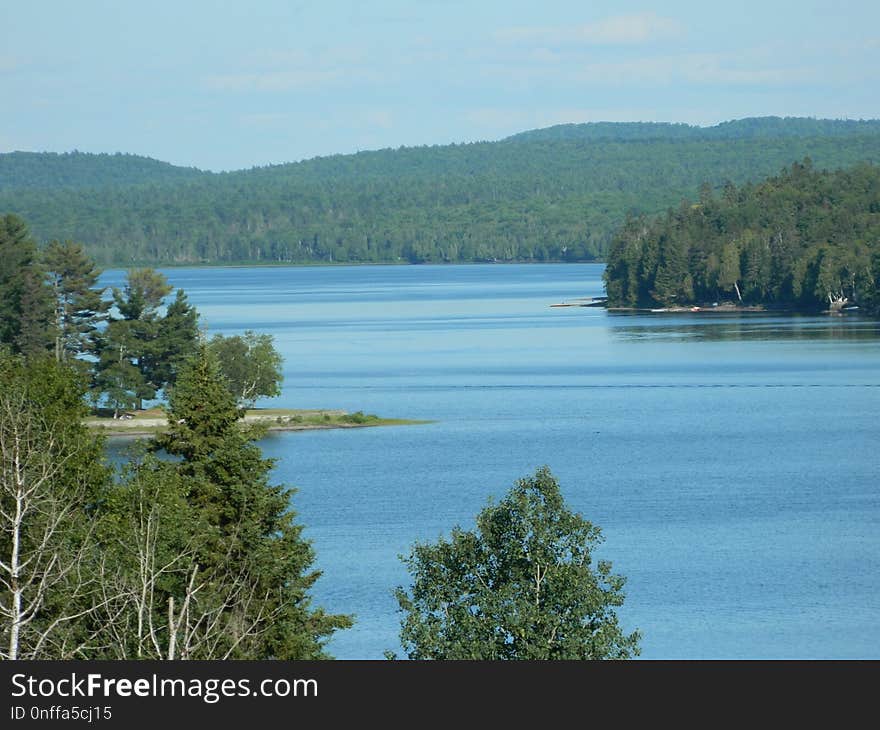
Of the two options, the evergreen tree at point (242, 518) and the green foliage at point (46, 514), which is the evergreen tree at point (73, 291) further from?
the evergreen tree at point (242, 518)

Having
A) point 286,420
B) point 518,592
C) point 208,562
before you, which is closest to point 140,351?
point 286,420

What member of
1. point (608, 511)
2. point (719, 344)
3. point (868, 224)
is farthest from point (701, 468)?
point (868, 224)

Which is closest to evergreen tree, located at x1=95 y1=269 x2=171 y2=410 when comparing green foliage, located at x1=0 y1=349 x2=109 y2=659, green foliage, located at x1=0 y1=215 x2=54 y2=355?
green foliage, located at x1=0 y1=215 x2=54 y2=355

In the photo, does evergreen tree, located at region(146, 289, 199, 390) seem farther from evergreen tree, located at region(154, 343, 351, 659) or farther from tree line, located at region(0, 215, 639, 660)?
evergreen tree, located at region(154, 343, 351, 659)

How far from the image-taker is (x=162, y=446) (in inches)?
1003

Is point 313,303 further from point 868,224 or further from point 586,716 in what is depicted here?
point 586,716

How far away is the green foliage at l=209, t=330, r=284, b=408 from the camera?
7312 centimetres

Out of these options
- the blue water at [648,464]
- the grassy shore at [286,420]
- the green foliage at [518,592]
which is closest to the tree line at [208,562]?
the green foliage at [518,592]

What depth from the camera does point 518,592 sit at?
63.4ft

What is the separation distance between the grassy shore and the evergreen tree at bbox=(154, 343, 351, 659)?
1748 inches

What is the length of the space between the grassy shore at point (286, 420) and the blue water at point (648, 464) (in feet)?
4.98

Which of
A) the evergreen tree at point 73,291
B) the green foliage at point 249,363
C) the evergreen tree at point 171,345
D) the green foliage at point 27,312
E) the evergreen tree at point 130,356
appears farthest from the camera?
the evergreen tree at point 73,291

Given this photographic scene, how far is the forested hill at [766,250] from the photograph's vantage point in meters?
158

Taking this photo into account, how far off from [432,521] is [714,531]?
8.34 metres
